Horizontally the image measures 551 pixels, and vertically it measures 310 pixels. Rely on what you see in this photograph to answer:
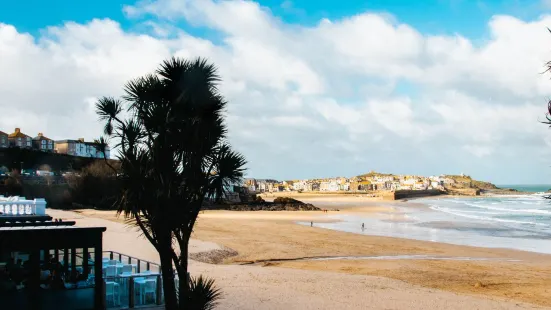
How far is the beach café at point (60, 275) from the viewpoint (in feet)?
28.4

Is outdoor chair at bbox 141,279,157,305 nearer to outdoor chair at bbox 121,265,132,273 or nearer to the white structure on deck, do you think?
outdoor chair at bbox 121,265,132,273

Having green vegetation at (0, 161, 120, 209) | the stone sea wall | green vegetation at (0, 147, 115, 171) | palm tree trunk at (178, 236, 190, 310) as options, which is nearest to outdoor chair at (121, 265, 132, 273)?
palm tree trunk at (178, 236, 190, 310)

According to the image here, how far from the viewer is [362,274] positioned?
62.9 feet

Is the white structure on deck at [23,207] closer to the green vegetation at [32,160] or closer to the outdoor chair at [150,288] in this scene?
the outdoor chair at [150,288]

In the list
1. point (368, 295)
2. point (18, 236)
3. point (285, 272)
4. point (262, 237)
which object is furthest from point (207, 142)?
point (262, 237)

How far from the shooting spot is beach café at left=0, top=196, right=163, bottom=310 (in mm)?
8648

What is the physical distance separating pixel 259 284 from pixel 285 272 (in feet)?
9.12

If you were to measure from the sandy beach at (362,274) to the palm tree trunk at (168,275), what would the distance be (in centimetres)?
351

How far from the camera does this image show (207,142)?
9.11 m

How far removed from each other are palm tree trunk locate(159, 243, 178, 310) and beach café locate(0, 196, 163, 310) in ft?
3.50

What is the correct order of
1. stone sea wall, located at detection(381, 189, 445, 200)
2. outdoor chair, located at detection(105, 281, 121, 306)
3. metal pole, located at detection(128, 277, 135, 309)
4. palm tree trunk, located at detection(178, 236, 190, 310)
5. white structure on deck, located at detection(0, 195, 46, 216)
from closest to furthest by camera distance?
1. palm tree trunk, located at detection(178, 236, 190, 310)
2. outdoor chair, located at detection(105, 281, 121, 306)
3. metal pole, located at detection(128, 277, 135, 309)
4. white structure on deck, located at detection(0, 195, 46, 216)
5. stone sea wall, located at detection(381, 189, 445, 200)

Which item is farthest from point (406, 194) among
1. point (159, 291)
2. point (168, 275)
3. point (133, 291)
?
point (168, 275)

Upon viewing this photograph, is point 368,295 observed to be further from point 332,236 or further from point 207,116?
point 332,236

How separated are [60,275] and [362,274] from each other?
12.0 meters
